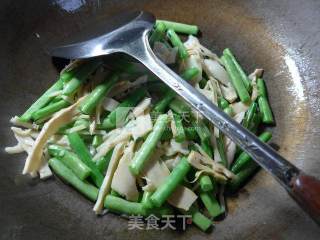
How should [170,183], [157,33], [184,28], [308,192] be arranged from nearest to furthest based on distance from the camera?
[308,192], [170,183], [157,33], [184,28]

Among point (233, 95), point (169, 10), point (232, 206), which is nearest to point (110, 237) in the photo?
point (232, 206)

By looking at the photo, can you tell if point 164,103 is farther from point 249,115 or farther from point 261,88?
point 261,88

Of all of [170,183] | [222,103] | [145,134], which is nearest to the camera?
[170,183]

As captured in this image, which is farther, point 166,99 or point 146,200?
point 166,99

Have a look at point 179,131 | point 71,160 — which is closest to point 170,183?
point 179,131

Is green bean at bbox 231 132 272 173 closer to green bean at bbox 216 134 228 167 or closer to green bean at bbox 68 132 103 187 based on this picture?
green bean at bbox 216 134 228 167

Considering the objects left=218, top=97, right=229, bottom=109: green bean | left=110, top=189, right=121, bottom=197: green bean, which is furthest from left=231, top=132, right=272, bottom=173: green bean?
left=110, top=189, right=121, bottom=197: green bean

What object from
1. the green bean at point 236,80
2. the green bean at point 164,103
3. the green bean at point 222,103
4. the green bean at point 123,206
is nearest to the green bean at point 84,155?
the green bean at point 123,206
